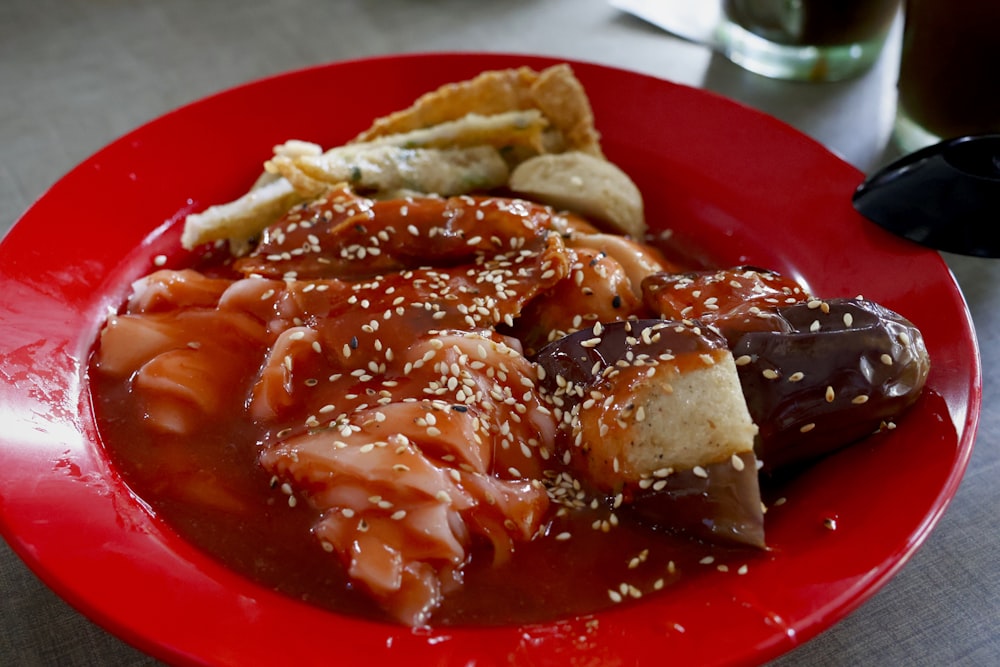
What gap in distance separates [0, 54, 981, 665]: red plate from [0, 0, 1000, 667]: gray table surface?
468 millimetres

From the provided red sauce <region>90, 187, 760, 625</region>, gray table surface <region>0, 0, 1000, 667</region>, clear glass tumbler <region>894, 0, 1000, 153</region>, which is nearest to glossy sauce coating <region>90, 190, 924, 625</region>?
red sauce <region>90, 187, 760, 625</region>

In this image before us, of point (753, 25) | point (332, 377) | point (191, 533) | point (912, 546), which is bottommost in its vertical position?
point (191, 533)

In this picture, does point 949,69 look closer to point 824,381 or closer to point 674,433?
point 824,381

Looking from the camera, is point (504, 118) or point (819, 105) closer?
point (504, 118)

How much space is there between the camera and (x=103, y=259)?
2783 mm

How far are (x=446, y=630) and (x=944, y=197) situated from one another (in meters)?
1.88

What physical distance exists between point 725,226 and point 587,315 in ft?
2.46

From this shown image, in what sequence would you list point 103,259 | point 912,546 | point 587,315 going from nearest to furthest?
point 912,546
point 587,315
point 103,259

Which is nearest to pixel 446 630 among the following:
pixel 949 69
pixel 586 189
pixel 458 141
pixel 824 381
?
pixel 824 381

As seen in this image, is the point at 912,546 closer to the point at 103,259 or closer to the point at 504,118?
the point at 504,118

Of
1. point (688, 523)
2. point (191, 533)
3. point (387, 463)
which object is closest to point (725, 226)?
point (688, 523)

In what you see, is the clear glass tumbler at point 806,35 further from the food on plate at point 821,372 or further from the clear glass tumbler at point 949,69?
the food on plate at point 821,372

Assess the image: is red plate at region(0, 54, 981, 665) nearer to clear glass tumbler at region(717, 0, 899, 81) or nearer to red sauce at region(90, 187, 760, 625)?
red sauce at region(90, 187, 760, 625)

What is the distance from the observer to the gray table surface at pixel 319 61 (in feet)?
10.1
